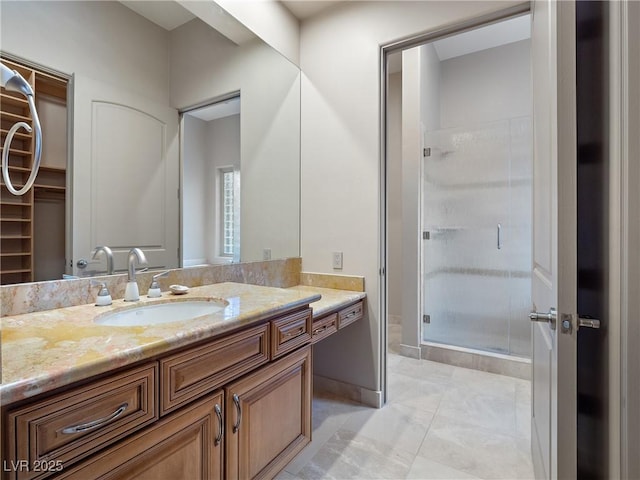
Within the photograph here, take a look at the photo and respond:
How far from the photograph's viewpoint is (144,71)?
4.94ft

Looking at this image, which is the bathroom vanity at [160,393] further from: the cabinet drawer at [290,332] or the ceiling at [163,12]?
the ceiling at [163,12]

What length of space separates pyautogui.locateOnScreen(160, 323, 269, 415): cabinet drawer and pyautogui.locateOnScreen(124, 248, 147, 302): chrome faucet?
1.80 ft

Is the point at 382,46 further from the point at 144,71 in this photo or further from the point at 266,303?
the point at 266,303

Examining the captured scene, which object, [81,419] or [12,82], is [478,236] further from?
[12,82]

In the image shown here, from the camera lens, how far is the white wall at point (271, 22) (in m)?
1.87

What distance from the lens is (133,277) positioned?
4.47ft

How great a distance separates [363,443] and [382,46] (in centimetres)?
230

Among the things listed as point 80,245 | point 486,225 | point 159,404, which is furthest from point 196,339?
point 486,225

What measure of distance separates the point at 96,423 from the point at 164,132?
1.31 meters

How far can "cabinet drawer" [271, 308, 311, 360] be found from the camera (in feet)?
4.08

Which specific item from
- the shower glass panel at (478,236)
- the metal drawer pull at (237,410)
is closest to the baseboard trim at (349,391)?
the shower glass panel at (478,236)

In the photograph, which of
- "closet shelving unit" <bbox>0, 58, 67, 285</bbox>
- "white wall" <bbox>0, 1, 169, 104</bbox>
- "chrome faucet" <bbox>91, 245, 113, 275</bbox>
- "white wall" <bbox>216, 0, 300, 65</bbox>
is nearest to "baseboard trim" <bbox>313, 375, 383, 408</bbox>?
"chrome faucet" <bbox>91, 245, 113, 275</bbox>

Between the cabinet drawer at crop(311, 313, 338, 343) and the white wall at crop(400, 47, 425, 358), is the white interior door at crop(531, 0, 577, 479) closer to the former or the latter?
the cabinet drawer at crop(311, 313, 338, 343)

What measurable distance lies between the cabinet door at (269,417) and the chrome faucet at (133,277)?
59cm
